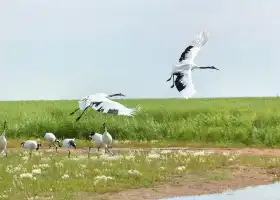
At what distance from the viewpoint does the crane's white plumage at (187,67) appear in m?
13.6

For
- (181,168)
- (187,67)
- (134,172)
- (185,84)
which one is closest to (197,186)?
(134,172)

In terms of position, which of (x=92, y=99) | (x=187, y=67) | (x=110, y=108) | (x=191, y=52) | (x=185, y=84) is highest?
(x=191, y=52)

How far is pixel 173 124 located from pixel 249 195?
20.0m

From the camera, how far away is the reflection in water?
62.6 ft

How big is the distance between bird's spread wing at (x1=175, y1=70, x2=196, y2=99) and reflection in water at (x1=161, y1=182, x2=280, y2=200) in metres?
5.78

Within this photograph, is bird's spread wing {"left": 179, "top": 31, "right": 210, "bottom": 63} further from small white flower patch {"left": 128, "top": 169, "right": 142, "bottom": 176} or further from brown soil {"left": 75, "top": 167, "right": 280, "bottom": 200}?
small white flower patch {"left": 128, "top": 169, "right": 142, "bottom": 176}

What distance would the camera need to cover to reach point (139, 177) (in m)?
21.0

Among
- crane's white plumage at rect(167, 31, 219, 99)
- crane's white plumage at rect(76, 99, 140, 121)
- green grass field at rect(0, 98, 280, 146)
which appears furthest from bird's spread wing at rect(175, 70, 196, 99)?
green grass field at rect(0, 98, 280, 146)

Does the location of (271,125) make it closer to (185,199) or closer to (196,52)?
(185,199)

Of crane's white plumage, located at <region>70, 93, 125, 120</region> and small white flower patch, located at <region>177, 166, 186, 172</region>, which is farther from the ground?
crane's white plumage, located at <region>70, 93, 125, 120</region>

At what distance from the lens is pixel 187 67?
14531mm

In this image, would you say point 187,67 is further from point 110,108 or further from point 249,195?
point 249,195

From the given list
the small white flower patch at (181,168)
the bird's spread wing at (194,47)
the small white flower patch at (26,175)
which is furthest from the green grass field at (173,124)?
the bird's spread wing at (194,47)

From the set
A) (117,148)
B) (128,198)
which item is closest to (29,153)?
(117,148)
